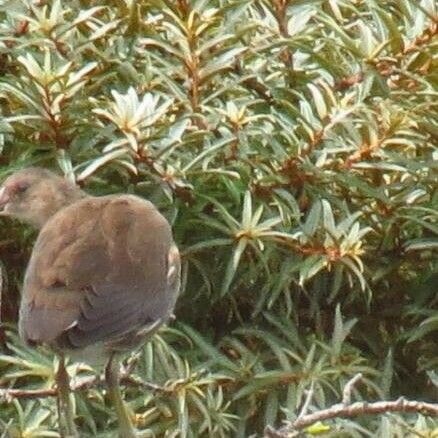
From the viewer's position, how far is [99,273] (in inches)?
174

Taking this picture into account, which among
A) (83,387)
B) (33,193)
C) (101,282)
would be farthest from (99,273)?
(33,193)

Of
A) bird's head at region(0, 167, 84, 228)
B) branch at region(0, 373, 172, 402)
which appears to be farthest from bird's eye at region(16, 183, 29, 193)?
branch at region(0, 373, 172, 402)

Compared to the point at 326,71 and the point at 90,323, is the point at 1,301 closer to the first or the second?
the point at 90,323

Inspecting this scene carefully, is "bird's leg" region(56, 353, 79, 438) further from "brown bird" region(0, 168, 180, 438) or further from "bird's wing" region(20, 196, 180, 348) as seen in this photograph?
"bird's wing" region(20, 196, 180, 348)

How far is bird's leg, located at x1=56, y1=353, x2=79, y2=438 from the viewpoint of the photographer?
4402mm

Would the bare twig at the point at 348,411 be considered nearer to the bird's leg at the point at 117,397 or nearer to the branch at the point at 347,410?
the branch at the point at 347,410

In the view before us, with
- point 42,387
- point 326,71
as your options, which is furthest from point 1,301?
point 326,71

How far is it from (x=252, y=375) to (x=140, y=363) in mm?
272

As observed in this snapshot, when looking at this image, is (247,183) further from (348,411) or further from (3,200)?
(348,411)

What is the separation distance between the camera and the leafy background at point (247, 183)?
15.4ft

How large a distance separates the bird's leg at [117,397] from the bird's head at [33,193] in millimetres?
496

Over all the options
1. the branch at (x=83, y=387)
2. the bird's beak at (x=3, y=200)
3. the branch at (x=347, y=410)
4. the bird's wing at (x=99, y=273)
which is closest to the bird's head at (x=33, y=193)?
the bird's beak at (x=3, y=200)

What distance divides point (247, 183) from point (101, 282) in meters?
0.55

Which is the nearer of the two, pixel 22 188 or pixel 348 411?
pixel 348 411
